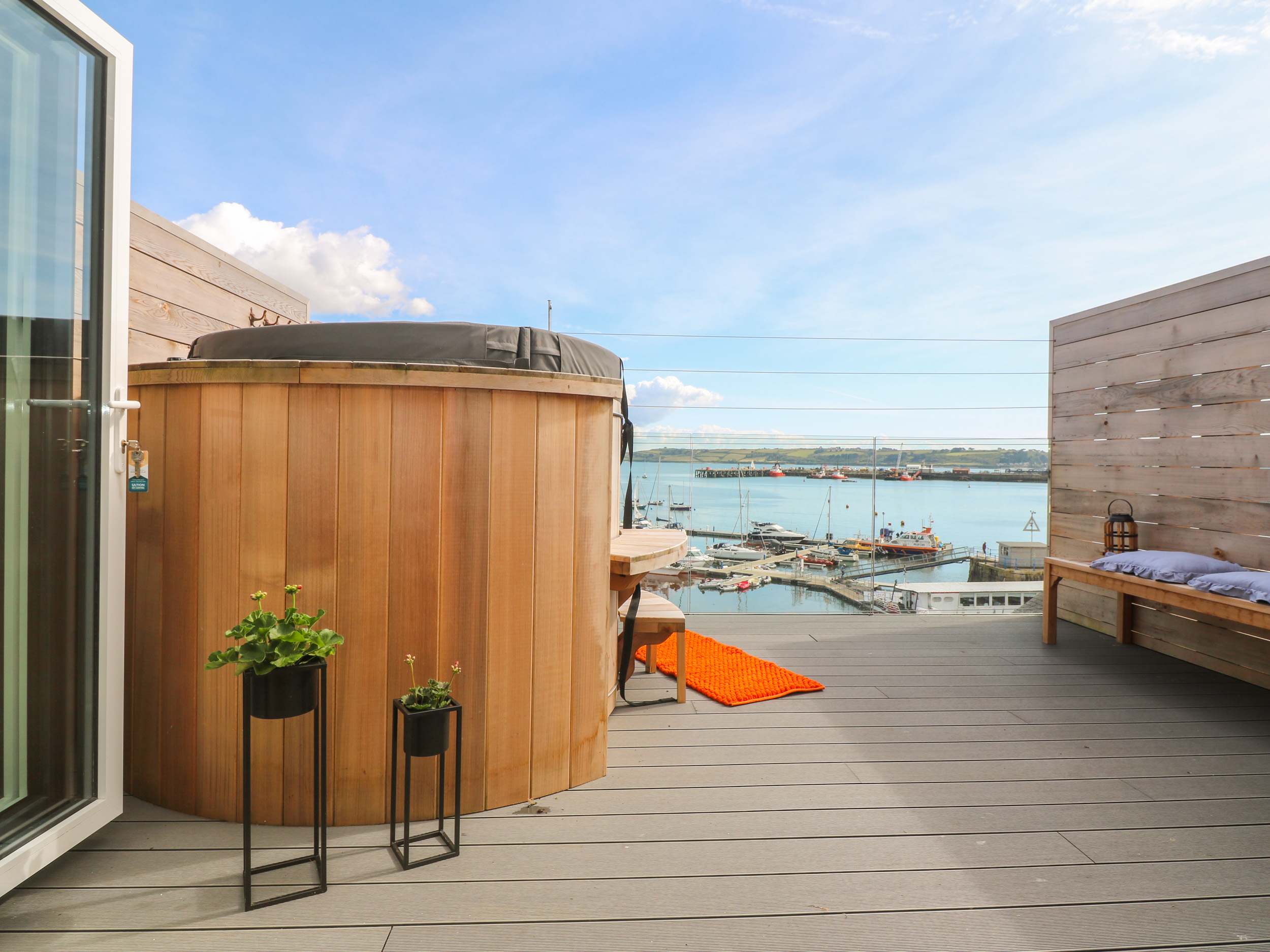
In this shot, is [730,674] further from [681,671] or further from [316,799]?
[316,799]

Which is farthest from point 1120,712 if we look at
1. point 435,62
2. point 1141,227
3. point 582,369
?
point 1141,227

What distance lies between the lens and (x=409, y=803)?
4.98ft

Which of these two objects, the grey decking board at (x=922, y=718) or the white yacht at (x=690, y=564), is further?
the white yacht at (x=690, y=564)

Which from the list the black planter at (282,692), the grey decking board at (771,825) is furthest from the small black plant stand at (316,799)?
the grey decking board at (771,825)

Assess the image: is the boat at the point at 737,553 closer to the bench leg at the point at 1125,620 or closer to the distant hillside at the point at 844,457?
the distant hillside at the point at 844,457

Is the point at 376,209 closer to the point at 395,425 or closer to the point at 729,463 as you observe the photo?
the point at 729,463

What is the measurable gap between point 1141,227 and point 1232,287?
5675 mm

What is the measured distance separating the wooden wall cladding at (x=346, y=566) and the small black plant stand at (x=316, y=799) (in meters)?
0.19

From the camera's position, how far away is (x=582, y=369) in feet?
6.68

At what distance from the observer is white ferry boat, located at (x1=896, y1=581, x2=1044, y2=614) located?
4547mm

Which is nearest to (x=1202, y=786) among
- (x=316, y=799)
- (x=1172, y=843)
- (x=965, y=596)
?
(x=1172, y=843)

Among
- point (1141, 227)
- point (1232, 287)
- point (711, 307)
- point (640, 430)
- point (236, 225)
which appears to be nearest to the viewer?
point (1232, 287)

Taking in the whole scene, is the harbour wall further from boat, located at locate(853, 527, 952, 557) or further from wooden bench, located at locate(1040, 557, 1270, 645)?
wooden bench, located at locate(1040, 557, 1270, 645)

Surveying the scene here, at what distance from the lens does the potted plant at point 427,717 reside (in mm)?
1417
